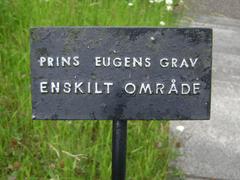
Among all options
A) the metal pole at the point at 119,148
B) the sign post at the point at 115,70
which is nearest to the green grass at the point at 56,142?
the metal pole at the point at 119,148

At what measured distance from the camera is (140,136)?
303 cm

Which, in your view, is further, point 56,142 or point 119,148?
point 56,142

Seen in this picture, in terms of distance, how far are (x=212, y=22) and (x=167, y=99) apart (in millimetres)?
4345

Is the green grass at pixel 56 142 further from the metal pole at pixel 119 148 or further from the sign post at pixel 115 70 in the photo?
the sign post at pixel 115 70

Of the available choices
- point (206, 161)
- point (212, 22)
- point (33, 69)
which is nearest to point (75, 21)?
point (206, 161)

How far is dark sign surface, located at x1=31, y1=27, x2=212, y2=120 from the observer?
7.02 feet

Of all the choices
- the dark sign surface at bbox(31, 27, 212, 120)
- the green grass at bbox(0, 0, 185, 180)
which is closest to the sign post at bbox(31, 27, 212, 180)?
the dark sign surface at bbox(31, 27, 212, 120)

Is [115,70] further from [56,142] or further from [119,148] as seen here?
[56,142]

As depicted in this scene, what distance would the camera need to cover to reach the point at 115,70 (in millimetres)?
2156

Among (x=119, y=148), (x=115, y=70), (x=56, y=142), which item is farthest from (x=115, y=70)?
(x=56, y=142)

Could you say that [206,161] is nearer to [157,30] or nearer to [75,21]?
[157,30]

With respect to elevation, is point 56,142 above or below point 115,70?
below

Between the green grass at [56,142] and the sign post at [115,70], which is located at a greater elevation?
the sign post at [115,70]

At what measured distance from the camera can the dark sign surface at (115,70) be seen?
7.02 feet
